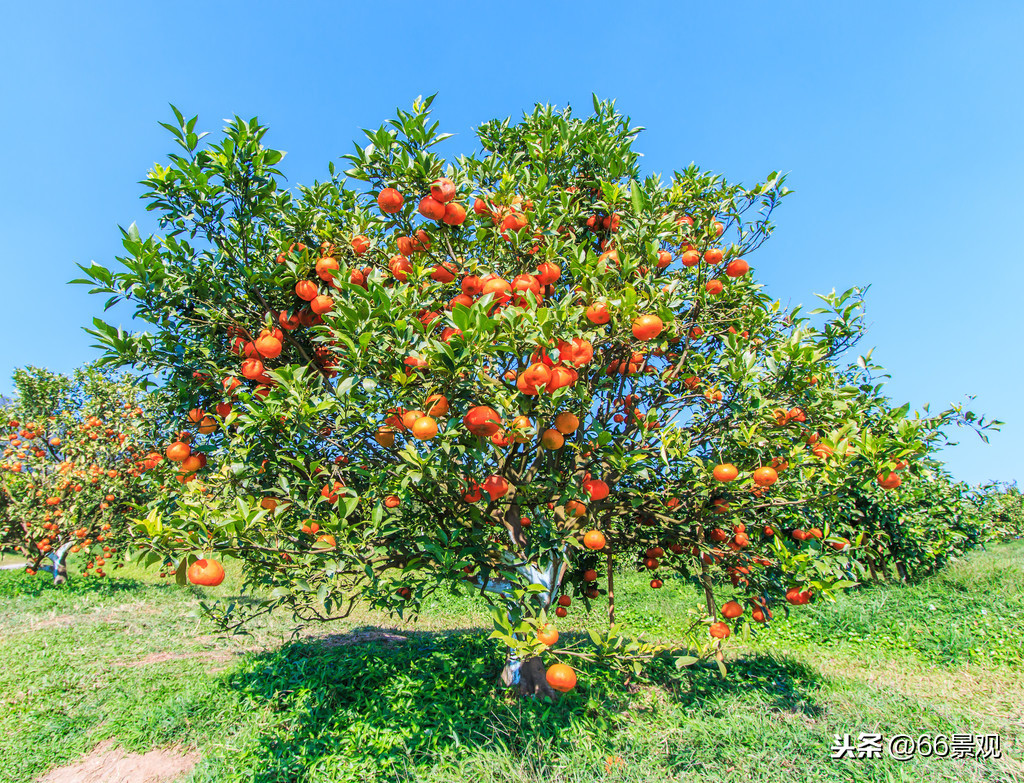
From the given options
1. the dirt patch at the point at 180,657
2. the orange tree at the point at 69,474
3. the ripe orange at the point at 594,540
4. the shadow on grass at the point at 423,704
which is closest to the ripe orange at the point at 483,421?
the ripe orange at the point at 594,540

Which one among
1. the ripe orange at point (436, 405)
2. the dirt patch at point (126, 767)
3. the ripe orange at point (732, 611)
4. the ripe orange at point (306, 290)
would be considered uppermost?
the ripe orange at point (306, 290)

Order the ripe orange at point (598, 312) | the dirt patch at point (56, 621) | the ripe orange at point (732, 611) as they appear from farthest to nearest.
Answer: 1. the dirt patch at point (56, 621)
2. the ripe orange at point (732, 611)
3. the ripe orange at point (598, 312)

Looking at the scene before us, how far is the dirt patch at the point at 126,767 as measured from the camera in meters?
4.24

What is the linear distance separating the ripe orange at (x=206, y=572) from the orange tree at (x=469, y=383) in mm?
47

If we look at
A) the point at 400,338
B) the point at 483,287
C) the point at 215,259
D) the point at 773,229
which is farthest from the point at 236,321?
the point at 773,229

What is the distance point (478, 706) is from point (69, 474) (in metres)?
11.5

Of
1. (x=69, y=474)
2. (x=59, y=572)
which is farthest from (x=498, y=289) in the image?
(x=59, y=572)

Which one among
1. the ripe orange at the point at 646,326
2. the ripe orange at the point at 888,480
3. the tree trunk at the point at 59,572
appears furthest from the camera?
the tree trunk at the point at 59,572

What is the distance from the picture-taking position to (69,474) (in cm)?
1152

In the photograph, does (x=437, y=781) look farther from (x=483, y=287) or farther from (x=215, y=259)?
(x=215, y=259)

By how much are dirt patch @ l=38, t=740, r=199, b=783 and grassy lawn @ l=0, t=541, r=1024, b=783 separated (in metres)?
0.11

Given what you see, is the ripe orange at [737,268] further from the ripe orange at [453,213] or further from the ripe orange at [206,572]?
the ripe orange at [206,572]

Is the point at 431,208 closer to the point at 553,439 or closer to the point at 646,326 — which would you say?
the point at 646,326

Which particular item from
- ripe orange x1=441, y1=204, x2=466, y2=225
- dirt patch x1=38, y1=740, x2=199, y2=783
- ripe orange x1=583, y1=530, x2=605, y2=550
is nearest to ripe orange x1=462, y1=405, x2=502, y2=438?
A: ripe orange x1=583, y1=530, x2=605, y2=550
